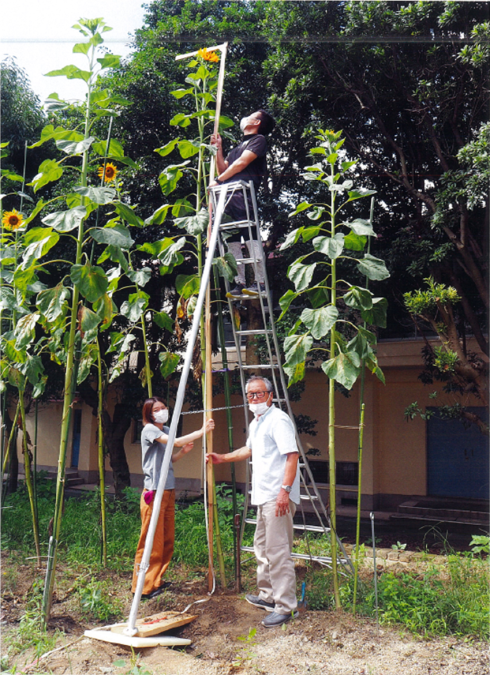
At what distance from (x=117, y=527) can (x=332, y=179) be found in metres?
4.16

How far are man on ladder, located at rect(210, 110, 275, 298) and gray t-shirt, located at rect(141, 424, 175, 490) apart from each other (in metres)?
1.20

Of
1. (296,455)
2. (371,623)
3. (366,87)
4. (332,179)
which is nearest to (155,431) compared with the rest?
(296,455)

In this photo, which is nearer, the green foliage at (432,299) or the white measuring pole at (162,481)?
the white measuring pole at (162,481)

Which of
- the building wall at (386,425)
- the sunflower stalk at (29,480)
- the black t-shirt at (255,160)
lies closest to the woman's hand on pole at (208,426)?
the sunflower stalk at (29,480)

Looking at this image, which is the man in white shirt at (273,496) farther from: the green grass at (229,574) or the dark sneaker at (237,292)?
the dark sneaker at (237,292)

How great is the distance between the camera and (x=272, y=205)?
797cm

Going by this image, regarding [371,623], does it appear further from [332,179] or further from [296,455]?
[332,179]

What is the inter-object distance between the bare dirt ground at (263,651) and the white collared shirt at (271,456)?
766 millimetres

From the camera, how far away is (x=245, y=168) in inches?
164

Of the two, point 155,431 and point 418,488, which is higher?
point 155,431

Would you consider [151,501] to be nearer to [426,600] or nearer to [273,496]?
[273,496]

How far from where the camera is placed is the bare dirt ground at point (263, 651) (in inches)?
117

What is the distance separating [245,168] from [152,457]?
2.28m

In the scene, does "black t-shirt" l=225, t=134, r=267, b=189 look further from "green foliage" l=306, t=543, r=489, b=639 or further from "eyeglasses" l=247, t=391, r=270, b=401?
"green foliage" l=306, t=543, r=489, b=639
